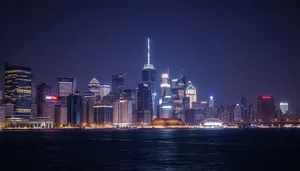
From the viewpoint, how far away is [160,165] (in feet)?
214

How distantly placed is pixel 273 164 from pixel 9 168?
3872 cm

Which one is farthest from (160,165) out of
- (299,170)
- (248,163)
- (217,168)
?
(299,170)

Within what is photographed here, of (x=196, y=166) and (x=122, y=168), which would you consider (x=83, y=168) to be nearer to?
(x=122, y=168)

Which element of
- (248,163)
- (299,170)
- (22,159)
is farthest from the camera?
(22,159)

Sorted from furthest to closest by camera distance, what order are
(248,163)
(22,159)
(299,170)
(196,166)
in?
(22,159)
(248,163)
(196,166)
(299,170)

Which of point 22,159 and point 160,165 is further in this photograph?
point 22,159

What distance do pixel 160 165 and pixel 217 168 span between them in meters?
8.80

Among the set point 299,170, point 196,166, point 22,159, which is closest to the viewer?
point 299,170

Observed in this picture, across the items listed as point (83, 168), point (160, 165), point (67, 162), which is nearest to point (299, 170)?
point (160, 165)

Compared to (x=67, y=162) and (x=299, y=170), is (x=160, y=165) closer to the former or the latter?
(x=67, y=162)

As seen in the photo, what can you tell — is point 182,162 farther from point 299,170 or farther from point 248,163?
point 299,170

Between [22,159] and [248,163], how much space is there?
37316 millimetres

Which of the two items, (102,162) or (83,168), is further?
(102,162)

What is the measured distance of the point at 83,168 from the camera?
2376 inches
